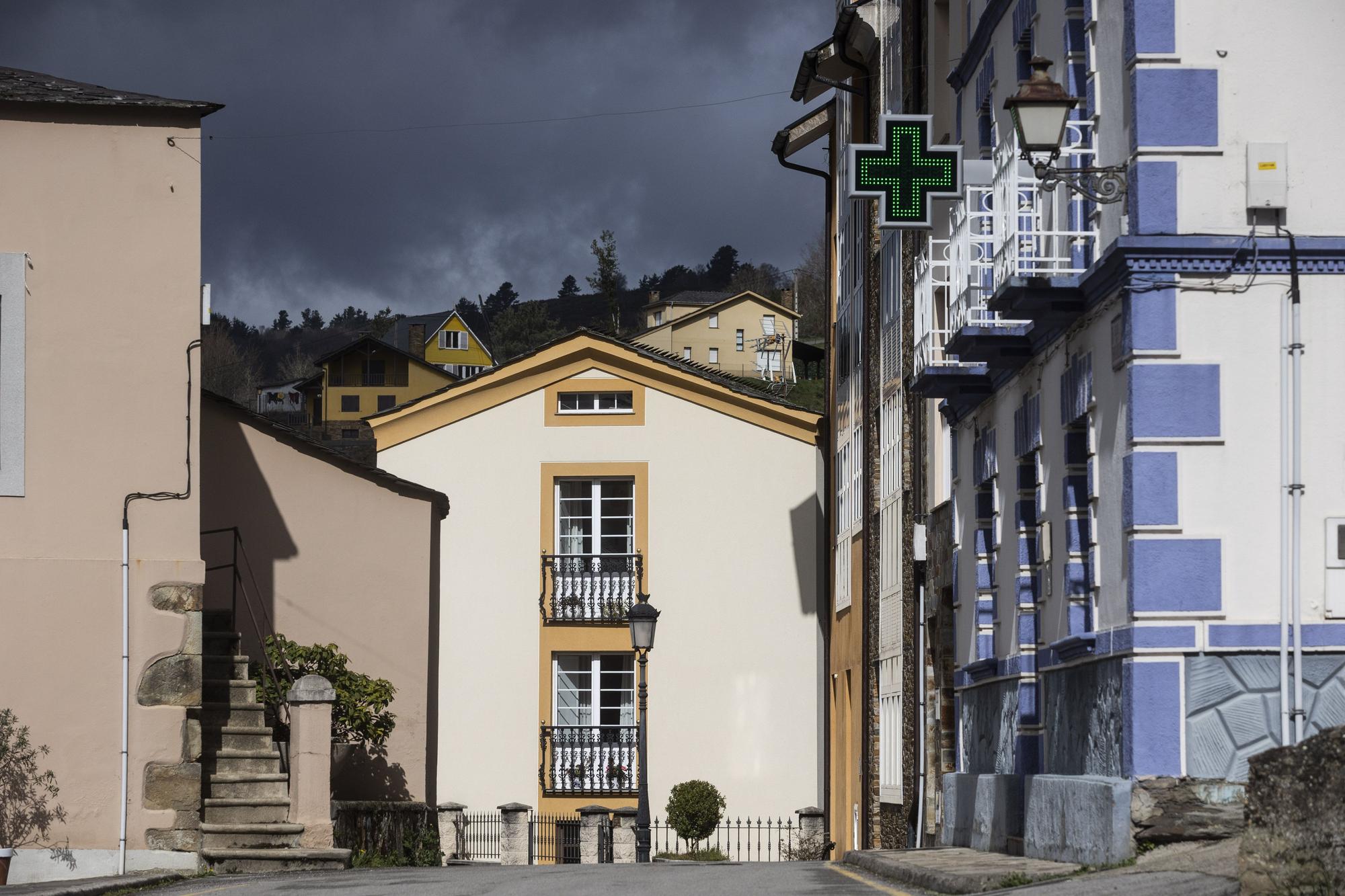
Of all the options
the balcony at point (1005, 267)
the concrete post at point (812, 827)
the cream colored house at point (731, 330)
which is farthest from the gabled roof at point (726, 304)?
the balcony at point (1005, 267)

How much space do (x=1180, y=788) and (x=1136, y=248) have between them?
345cm

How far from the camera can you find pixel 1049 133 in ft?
42.3

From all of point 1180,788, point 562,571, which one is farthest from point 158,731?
point 562,571

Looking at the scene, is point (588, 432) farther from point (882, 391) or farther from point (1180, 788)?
point (1180, 788)

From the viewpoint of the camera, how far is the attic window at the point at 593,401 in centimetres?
3356

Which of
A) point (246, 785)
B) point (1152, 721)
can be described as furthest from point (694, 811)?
point (1152, 721)

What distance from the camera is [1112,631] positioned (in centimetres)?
1311

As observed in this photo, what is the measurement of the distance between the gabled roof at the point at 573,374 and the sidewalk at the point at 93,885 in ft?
52.2

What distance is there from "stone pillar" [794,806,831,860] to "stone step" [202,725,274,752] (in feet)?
39.6

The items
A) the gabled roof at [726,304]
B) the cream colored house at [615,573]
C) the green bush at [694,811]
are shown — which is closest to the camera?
the green bush at [694,811]

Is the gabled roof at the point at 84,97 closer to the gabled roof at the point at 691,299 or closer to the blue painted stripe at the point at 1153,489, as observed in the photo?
the blue painted stripe at the point at 1153,489

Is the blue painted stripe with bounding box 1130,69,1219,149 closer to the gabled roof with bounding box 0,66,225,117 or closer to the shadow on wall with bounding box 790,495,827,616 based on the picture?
the gabled roof with bounding box 0,66,225,117

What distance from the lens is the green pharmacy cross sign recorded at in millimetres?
15188

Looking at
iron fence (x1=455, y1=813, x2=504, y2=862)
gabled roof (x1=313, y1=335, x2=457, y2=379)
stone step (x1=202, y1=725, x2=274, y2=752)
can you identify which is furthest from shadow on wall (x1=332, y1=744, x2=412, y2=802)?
gabled roof (x1=313, y1=335, x2=457, y2=379)
